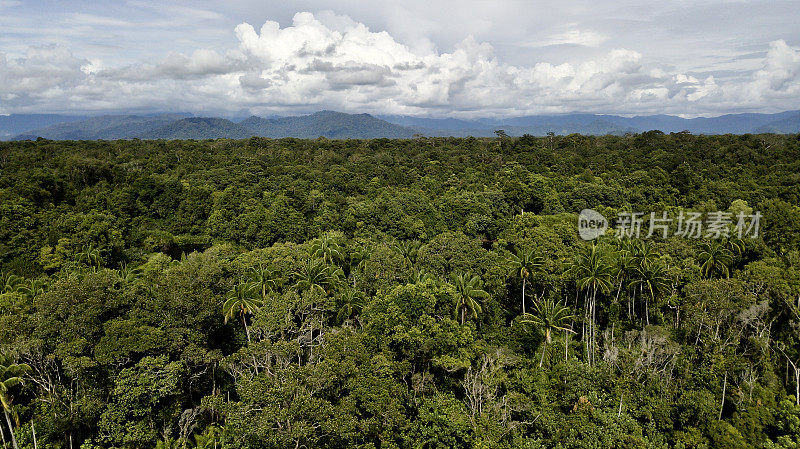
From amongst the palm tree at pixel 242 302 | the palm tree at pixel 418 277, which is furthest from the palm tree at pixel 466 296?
the palm tree at pixel 242 302

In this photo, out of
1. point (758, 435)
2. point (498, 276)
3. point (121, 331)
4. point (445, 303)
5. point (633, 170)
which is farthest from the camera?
point (633, 170)

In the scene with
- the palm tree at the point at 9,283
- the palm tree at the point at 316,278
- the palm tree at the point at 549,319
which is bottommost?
the palm tree at the point at 549,319

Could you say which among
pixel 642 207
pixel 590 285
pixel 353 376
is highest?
pixel 642 207

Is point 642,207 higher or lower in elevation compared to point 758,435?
higher

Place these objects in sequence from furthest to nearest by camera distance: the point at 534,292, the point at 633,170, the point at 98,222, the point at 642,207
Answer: the point at 633,170 < the point at 642,207 < the point at 98,222 < the point at 534,292

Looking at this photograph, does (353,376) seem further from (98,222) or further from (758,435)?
(98,222)

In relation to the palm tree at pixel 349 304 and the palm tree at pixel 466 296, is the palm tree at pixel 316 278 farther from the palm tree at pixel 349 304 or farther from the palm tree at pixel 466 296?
the palm tree at pixel 466 296

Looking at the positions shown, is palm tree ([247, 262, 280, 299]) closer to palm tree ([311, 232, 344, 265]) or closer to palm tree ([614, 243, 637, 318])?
palm tree ([311, 232, 344, 265])

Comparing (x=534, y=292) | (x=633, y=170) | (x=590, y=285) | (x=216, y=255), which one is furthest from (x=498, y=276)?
(x=633, y=170)
